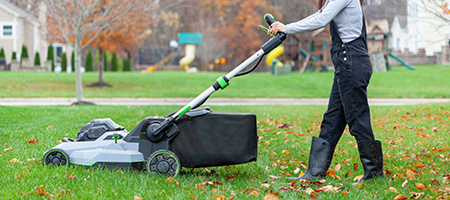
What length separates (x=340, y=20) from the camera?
418 cm

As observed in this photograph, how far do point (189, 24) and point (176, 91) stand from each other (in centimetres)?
2704

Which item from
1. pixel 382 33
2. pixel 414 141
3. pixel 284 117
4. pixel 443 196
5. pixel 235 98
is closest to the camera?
pixel 443 196

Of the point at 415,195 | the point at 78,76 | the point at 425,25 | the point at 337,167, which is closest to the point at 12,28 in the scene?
the point at 78,76

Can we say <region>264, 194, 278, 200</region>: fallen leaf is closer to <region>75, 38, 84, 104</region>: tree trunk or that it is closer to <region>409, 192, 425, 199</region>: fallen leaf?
<region>409, 192, 425, 199</region>: fallen leaf

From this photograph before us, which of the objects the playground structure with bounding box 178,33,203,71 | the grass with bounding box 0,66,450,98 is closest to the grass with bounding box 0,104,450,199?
the grass with bounding box 0,66,450,98

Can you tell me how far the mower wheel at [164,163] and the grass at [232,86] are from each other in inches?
607

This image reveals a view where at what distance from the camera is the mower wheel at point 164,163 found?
4277 millimetres

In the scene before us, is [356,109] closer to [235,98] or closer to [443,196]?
[443,196]

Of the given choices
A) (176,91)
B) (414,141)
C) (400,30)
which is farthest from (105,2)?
(400,30)

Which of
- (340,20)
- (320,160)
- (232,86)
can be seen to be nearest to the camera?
(340,20)

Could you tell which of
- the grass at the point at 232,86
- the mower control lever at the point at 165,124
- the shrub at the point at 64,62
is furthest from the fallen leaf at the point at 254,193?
the shrub at the point at 64,62

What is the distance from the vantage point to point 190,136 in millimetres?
4312

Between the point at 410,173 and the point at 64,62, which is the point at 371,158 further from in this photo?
the point at 64,62

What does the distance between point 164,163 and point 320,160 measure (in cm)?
137
